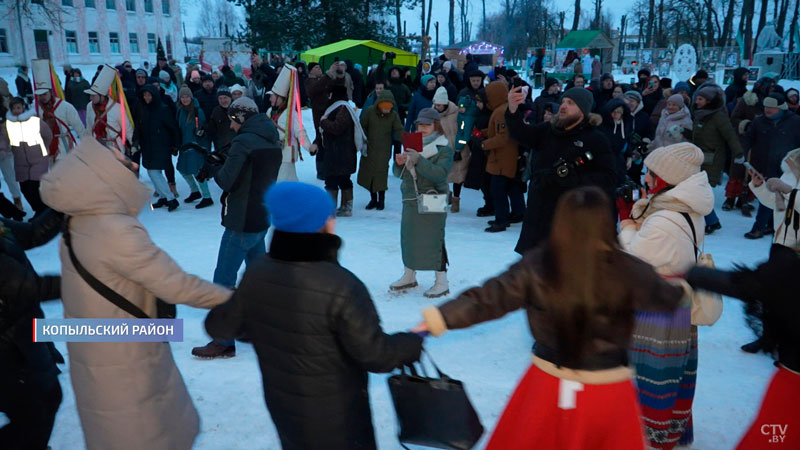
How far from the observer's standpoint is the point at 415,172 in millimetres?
5398

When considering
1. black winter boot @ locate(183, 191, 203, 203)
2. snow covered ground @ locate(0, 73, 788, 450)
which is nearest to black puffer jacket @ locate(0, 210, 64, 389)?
snow covered ground @ locate(0, 73, 788, 450)

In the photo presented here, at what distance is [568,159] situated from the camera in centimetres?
471

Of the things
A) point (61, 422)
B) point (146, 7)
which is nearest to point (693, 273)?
point (61, 422)

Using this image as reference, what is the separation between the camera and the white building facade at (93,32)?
36.3m

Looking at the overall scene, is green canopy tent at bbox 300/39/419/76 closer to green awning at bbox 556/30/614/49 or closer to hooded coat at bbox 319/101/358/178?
hooded coat at bbox 319/101/358/178

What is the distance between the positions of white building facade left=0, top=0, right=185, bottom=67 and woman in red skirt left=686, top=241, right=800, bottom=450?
39.6 m

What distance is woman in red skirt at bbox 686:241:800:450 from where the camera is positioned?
2.29 meters

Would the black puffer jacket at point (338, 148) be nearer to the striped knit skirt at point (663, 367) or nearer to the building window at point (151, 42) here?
the striped knit skirt at point (663, 367)

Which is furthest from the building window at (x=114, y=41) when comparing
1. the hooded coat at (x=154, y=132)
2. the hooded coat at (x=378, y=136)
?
the hooded coat at (x=378, y=136)

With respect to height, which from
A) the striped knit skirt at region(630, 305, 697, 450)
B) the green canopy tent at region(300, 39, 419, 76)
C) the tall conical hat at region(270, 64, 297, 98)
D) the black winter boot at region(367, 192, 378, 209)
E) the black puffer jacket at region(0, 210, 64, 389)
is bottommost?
the black winter boot at region(367, 192, 378, 209)

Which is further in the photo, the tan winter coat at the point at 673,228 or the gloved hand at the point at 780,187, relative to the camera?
the gloved hand at the point at 780,187

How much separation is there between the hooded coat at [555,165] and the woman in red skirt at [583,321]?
2438mm

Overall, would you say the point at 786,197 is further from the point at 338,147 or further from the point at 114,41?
the point at 114,41

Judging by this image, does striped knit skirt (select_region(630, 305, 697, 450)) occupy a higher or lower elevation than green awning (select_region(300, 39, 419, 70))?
lower
